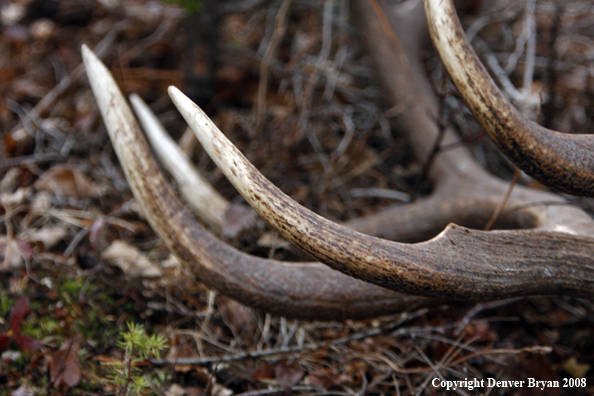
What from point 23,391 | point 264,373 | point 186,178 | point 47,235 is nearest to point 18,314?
point 23,391

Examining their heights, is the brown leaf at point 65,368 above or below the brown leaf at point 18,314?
below

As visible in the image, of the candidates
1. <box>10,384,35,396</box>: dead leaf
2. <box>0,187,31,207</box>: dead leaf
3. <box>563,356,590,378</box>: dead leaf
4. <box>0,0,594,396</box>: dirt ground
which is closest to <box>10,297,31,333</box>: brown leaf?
<box>0,0,594,396</box>: dirt ground

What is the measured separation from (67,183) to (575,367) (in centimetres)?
239

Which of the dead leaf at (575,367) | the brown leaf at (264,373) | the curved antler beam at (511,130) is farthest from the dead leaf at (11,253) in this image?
the dead leaf at (575,367)

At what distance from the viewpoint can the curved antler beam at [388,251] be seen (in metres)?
0.97

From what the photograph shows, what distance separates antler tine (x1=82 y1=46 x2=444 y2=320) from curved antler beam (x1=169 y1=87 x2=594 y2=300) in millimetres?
315

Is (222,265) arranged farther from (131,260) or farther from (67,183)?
(67,183)

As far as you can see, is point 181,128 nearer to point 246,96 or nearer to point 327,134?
point 246,96

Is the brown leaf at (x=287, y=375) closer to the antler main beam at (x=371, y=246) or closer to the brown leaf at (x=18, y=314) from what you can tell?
the antler main beam at (x=371, y=246)

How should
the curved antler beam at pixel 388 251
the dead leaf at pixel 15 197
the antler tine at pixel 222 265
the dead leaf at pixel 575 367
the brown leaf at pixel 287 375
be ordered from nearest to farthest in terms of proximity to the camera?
the curved antler beam at pixel 388 251 < the antler tine at pixel 222 265 < the brown leaf at pixel 287 375 < the dead leaf at pixel 575 367 < the dead leaf at pixel 15 197

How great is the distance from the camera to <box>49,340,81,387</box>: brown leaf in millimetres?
1292

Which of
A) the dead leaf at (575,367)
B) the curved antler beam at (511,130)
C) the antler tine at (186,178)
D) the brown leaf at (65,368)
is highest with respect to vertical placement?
the curved antler beam at (511,130)

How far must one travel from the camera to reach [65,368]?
51.5 inches

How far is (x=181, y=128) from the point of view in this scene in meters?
2.68
